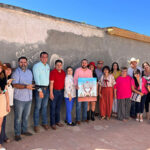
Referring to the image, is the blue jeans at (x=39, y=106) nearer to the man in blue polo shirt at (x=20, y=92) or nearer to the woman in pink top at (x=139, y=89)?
the man in blue polo shirt at (x=20, y=92)

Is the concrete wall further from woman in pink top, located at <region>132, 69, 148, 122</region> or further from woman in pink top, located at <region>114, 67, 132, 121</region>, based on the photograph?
woman in pink top, located at <region>132, 69, 148, 122</region>

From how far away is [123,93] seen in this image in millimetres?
5055

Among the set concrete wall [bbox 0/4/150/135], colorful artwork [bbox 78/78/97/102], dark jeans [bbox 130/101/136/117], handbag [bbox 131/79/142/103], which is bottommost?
dark jeans [bbox 130/101/136/117]

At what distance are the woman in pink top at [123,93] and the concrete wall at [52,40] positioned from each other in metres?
1.11

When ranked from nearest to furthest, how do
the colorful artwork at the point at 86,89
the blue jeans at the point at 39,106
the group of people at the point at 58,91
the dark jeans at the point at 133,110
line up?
the group of people at the point at 58,91
the blue jeans at the point at 39,106
the colorful artwork at the point at 86,89
the dark jeans at the point at 133,110

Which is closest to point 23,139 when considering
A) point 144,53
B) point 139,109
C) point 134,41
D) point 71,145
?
point 71,145

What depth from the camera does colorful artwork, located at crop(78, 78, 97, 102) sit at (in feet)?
Answer: 14.7

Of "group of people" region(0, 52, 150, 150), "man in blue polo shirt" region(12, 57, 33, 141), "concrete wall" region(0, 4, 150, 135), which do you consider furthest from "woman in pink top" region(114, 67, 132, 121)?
"man in blue polo shirt" region(12, 57, 33, 141)

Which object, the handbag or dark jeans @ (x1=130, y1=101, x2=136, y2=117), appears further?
dark jeans @ (x1=130, y1=101, x2=136, y2=117)

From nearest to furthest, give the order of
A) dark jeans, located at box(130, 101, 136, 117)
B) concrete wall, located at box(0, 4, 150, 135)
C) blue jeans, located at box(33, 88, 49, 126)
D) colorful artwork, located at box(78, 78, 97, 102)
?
concrete wall, located at box(0, 4, 150, 135)
blue jeans, located at box(33, 88, 49, 126)
colorful artwork, located at box(78, 78, 97, 102)
dark jeans, located at box(130, 101, 136, 117)

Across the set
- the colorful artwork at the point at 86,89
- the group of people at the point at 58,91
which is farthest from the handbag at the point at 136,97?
the colorful artwork at the point at 86,89

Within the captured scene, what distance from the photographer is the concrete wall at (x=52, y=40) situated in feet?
12.5

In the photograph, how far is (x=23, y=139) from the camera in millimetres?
3584

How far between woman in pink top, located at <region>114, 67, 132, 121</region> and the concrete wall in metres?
1.11
